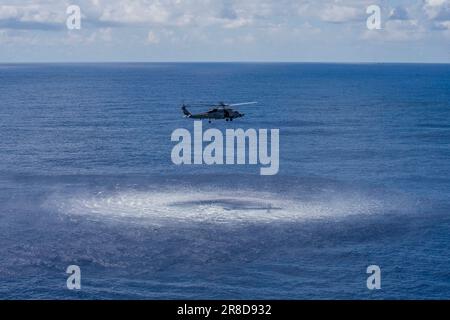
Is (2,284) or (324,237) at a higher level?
(324,237)

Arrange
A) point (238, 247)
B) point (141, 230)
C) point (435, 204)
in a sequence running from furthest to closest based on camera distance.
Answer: point (435, 204) → point (141, 230) → point (238, 247)

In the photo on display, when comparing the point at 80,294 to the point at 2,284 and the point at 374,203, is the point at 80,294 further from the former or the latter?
the point at 374,203

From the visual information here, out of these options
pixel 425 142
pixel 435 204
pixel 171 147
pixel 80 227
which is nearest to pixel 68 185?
pixel 80 227

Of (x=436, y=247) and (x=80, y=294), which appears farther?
(x=436, y=247)

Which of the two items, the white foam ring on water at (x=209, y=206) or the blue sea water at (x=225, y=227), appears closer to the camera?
the blue sea water at (x=225, y=227)

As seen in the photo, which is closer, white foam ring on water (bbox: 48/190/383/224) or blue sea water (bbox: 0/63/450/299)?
blue sea water (bbox: 0/63/450/299)

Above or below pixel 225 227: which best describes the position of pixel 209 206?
above

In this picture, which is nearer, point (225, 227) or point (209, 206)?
point (225, 227)

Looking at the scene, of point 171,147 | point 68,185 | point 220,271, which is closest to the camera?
point 220,271
